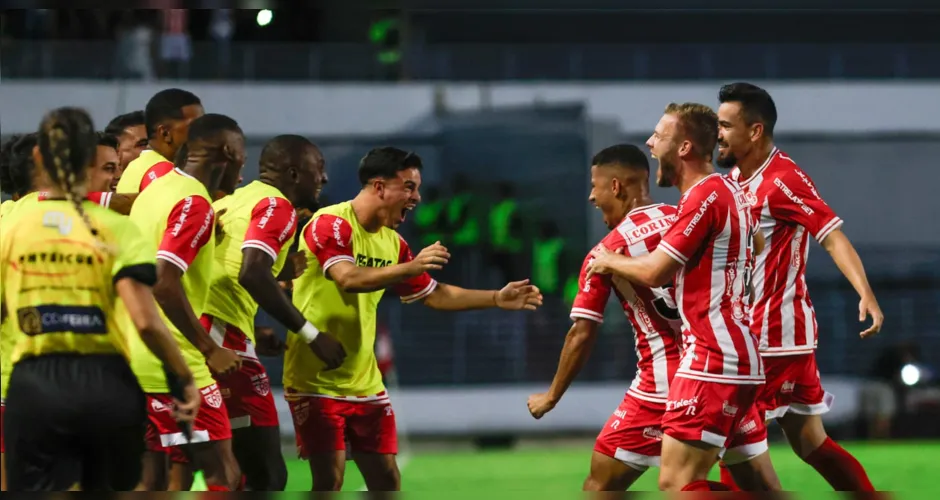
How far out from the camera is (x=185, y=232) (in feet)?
20.5

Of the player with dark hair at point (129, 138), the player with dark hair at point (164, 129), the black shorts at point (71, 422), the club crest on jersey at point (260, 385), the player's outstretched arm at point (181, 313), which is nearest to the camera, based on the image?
the black shorts at point (71, 422)

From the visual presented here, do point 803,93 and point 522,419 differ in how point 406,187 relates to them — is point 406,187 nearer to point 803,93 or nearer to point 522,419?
point 522,419

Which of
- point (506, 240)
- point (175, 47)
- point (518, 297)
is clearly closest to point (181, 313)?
point (518, 297)

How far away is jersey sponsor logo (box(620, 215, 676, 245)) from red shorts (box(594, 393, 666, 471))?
2.52 ft

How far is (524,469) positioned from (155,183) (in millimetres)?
7249

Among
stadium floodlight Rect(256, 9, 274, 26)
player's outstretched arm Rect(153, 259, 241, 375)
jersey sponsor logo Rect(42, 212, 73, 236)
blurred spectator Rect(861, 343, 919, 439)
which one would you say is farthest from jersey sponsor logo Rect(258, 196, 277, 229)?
stadium floodlight Rect(256, 9, 274, 26)

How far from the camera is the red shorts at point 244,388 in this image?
7039 mm

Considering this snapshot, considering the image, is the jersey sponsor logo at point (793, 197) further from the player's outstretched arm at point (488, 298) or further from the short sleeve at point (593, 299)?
the player's outstretched arm at point (488, 298)

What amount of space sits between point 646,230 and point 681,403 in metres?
0.90

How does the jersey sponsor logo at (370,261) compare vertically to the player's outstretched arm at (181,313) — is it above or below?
above

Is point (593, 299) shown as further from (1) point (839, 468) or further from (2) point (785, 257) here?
(1) point (839, 468)

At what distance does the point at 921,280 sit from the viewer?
19.5 metres

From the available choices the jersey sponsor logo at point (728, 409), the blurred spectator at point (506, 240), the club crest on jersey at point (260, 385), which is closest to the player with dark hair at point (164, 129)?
the club crest on jersey at point (260, 385)

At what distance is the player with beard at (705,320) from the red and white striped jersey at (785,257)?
1.00 meters
